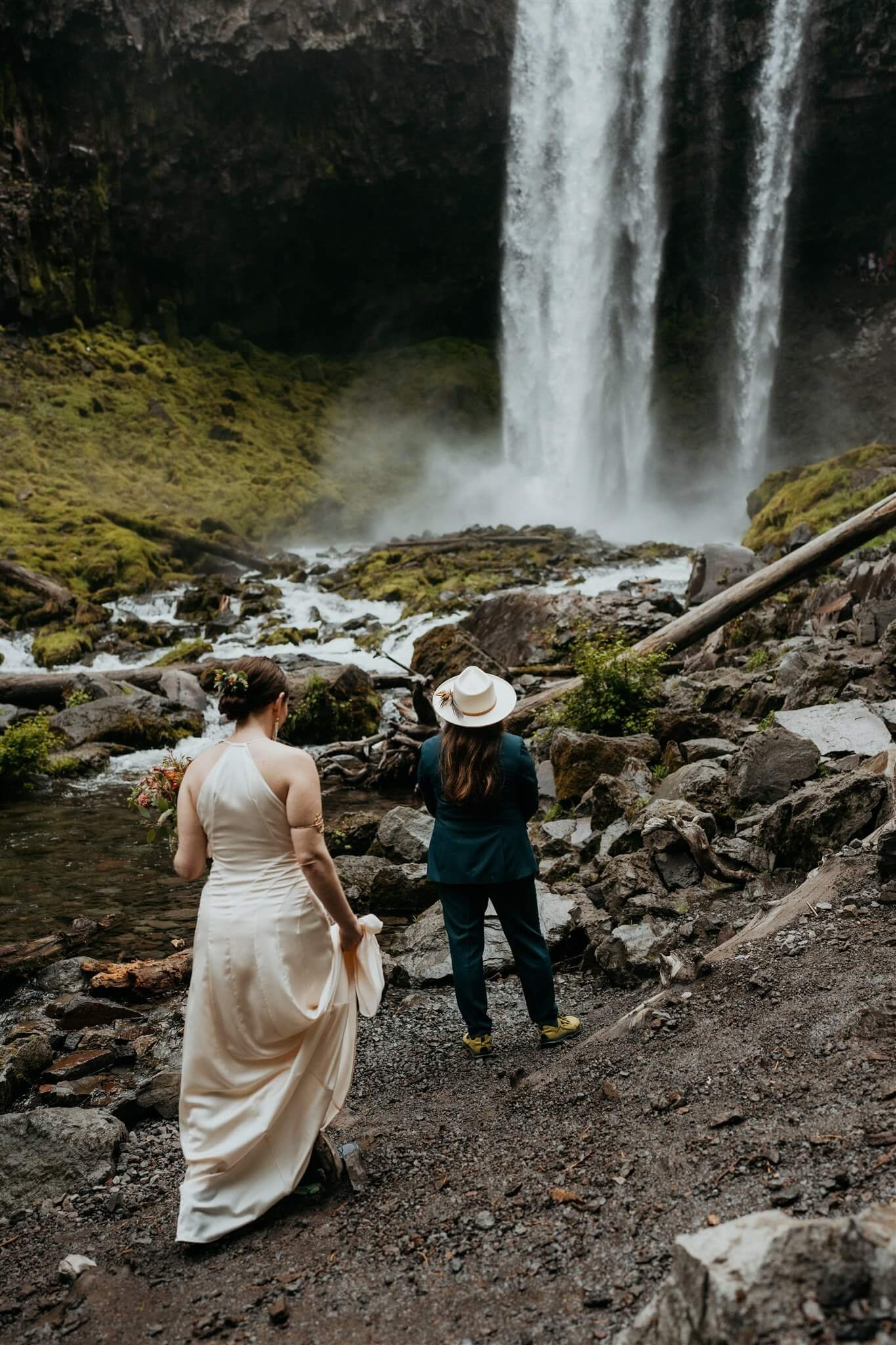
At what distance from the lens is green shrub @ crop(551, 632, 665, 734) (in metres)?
9.71

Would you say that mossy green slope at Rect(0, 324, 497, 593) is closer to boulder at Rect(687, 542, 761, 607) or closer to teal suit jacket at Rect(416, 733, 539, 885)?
boulder at Rect(687, 542, 761, 607)

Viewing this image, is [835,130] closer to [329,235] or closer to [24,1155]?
[329,235]

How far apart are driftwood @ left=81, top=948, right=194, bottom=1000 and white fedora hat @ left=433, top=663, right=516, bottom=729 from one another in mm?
3012

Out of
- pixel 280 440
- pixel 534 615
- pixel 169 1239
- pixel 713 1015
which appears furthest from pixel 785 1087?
pixel 280 440

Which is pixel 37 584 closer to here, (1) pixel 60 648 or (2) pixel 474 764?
(1) pixel 60 648

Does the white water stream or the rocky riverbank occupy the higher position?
the rocky riverbank

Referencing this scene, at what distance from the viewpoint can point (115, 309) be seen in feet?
136

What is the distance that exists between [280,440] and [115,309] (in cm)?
932

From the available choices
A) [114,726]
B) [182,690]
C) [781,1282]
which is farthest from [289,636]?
[781,1282]

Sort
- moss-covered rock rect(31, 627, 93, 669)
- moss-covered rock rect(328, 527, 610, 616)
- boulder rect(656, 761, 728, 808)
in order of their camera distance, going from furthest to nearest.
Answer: moss-covered rock rect(328, 527, 610, 616) < moss-covered rock rect(31, 627, 93, 669) < boulder rect(656, 761, 728, 808)

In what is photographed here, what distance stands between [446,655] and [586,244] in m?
32.6

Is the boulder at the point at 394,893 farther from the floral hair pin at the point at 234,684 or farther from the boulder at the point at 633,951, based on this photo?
the floral hair pin at the point at 234,684

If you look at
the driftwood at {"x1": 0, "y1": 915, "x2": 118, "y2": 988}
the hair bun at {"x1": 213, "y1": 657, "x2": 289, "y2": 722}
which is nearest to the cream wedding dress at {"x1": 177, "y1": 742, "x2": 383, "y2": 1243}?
the hair bun at {"x1": 213, "y1": 657, "x2": 289, "y2": 722}

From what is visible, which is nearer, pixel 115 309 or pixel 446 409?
pixel 115 309
